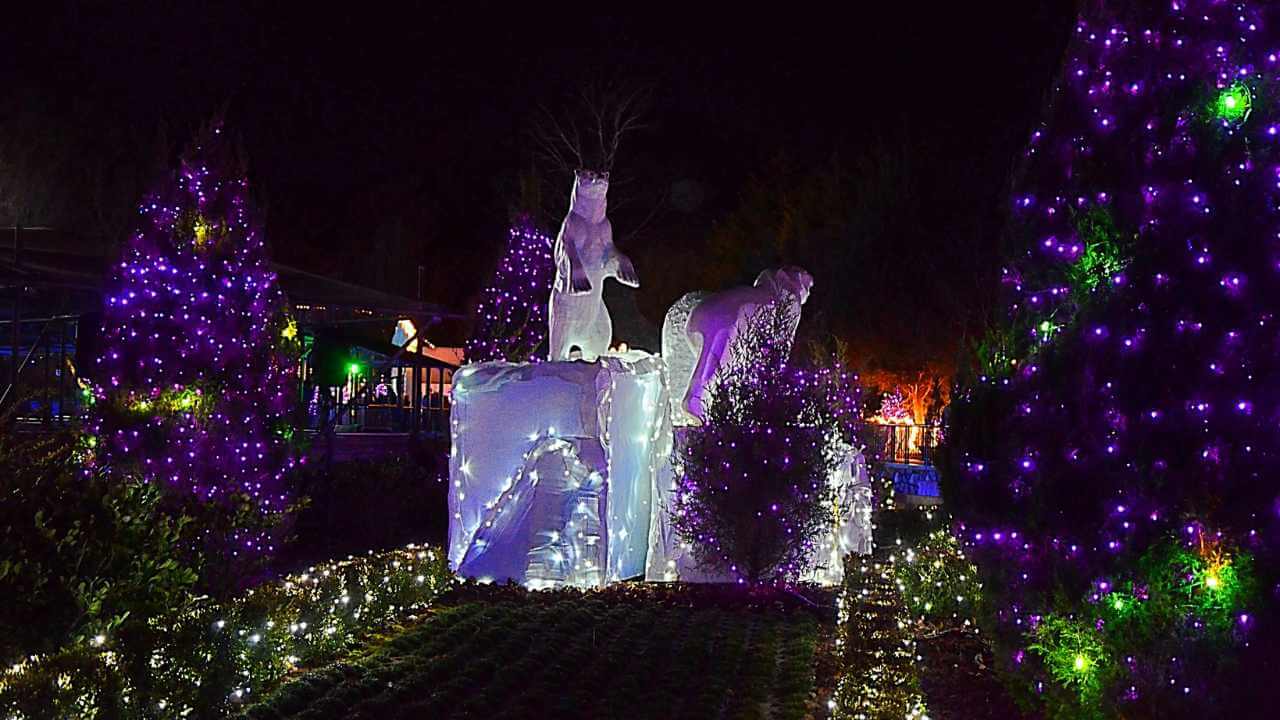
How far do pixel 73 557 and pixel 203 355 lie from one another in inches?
218

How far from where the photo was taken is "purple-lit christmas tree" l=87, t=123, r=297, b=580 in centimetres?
1153

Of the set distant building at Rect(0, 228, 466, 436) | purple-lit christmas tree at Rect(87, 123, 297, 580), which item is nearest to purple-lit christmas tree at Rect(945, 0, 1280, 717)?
distant building at Rect(0, 228, 466, 436)

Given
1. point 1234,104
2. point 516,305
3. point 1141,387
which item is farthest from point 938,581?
point 516,305

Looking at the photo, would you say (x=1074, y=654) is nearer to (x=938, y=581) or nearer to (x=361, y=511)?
(x=938, y=581)

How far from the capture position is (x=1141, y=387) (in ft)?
18.8

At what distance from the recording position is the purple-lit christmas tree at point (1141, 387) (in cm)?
538

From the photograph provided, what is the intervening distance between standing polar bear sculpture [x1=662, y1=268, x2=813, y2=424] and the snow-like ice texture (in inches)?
37.6

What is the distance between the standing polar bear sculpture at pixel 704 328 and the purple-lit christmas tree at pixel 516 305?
7.33 metres

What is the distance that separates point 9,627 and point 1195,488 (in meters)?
5.22

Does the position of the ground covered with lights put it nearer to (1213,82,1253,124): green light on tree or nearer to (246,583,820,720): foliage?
(246,583,820,720): foliage

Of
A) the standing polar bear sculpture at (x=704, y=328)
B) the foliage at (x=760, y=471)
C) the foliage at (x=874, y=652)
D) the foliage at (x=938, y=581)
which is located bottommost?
the foliage at (x=874, y=652)

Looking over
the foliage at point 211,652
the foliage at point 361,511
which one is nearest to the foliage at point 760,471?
the foliage at point 211,652

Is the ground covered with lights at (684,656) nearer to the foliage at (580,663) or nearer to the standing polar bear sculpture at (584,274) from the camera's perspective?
the foliage at (580,663)

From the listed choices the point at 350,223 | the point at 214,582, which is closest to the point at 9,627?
the point at 214,582
